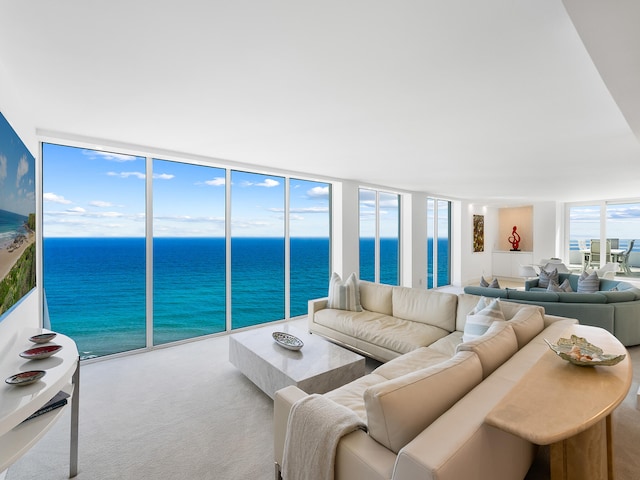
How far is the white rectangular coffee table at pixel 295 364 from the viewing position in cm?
231

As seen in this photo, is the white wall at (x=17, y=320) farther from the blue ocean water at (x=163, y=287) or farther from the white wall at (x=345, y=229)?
the white wall at (x=345, y=229)

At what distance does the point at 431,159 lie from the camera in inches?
163

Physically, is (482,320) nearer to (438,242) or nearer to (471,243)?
(438,242)

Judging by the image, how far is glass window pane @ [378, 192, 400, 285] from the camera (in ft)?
21.7

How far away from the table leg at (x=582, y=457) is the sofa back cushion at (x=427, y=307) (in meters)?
1.69

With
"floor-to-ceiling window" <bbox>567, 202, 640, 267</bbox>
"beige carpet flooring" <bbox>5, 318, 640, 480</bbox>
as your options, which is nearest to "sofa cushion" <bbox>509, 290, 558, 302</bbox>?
"beige carpet flooring" <bbox>5, 318, 640, 480</bbox>

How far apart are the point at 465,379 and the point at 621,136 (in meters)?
Answer: 3.35

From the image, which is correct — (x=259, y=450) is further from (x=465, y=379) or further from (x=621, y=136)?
(x=621, y=136)

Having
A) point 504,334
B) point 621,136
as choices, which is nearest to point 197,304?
point 504,334

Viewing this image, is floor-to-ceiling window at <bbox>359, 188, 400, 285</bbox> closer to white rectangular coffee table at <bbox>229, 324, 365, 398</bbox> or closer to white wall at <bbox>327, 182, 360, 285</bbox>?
white wall at <bbox>327, 182, 360, 285</bbox>

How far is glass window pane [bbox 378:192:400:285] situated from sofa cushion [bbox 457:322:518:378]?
4575mm

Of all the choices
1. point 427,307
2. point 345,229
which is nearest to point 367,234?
point 345,229

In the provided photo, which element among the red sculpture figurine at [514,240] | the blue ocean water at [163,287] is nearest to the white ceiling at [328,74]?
the blue ocean water at [163,287]

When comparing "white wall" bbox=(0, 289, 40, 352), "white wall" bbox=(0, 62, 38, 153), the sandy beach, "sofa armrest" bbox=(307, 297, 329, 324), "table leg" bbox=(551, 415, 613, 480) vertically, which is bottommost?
"table leg" bbox=(551, 415, 613, 480)
